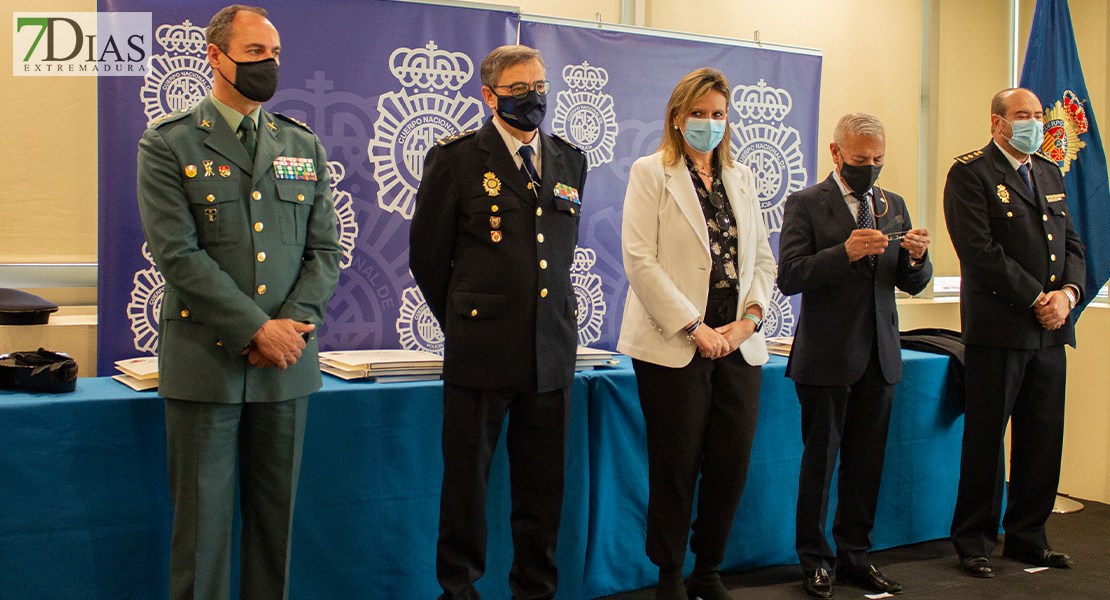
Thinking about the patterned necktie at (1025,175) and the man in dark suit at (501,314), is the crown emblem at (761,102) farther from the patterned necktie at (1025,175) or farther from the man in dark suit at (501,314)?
the man in dark suit at (501,314)

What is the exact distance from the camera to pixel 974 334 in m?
3.30

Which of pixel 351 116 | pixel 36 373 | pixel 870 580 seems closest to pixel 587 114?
pixel 351 116

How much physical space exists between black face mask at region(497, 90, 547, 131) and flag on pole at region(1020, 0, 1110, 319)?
2.85 metres

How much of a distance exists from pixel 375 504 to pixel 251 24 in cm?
151

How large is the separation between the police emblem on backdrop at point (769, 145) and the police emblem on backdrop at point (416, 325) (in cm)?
171

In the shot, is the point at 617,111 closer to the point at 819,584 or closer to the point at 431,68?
the point at 431,68

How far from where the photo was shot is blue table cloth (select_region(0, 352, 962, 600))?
2342 millimetres

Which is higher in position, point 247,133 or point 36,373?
point 247,133

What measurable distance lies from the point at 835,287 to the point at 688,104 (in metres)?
0.92

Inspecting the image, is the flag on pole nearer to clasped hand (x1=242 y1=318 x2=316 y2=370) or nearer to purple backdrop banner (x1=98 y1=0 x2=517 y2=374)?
purple backdrop banner (x1=98 y1=0 x2=517 y2=374)

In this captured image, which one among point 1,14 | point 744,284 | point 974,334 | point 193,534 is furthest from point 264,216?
point 974,334

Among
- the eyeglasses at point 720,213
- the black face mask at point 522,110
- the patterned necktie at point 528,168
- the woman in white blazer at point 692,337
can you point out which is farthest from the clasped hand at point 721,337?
the black face mask at point 522,110

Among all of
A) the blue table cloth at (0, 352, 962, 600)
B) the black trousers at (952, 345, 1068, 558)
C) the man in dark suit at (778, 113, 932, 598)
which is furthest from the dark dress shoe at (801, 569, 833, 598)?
the black trousers at (952, 345, 1068, 558)

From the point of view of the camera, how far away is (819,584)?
2.99 metres
